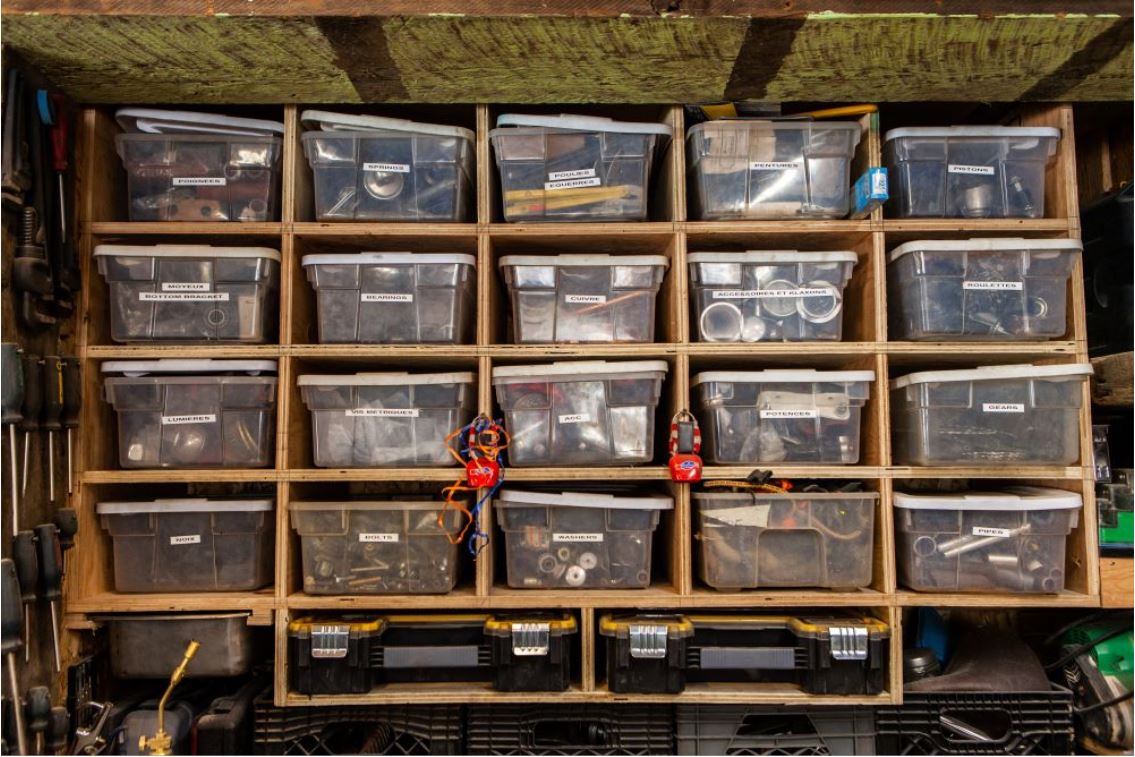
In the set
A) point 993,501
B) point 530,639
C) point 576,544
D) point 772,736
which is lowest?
point 772,736

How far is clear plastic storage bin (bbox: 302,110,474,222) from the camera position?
1.76 metres

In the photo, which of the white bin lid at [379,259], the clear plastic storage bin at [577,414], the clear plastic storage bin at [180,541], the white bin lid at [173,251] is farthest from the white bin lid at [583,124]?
the clear plastic storage bin at [180,541]

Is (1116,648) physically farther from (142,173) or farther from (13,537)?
(142,173)

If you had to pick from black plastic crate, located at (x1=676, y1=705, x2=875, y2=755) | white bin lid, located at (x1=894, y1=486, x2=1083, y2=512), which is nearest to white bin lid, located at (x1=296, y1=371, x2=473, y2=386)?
black plastic crate, located at (x1=676, y1=705, x2=875, y2=755)

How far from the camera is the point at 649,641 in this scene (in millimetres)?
1641

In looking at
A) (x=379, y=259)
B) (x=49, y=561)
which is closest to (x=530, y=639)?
(x=379, y=259)

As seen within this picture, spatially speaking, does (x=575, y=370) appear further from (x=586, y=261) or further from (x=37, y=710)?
(x=37, y=710)

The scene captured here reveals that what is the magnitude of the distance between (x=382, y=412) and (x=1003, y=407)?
1.71 metres

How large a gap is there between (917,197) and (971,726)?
1523mm

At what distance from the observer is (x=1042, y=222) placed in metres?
1.73

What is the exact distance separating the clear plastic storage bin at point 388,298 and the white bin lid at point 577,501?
47cm

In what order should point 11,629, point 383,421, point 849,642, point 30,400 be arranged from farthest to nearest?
1. point 383,421
2. point 849,642
3. point 30,400
4. point 11,629

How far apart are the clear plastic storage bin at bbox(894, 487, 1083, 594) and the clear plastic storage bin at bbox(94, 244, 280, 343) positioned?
1.91 metres

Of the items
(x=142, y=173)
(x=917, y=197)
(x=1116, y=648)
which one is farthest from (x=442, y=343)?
(x=1116, y=648)
